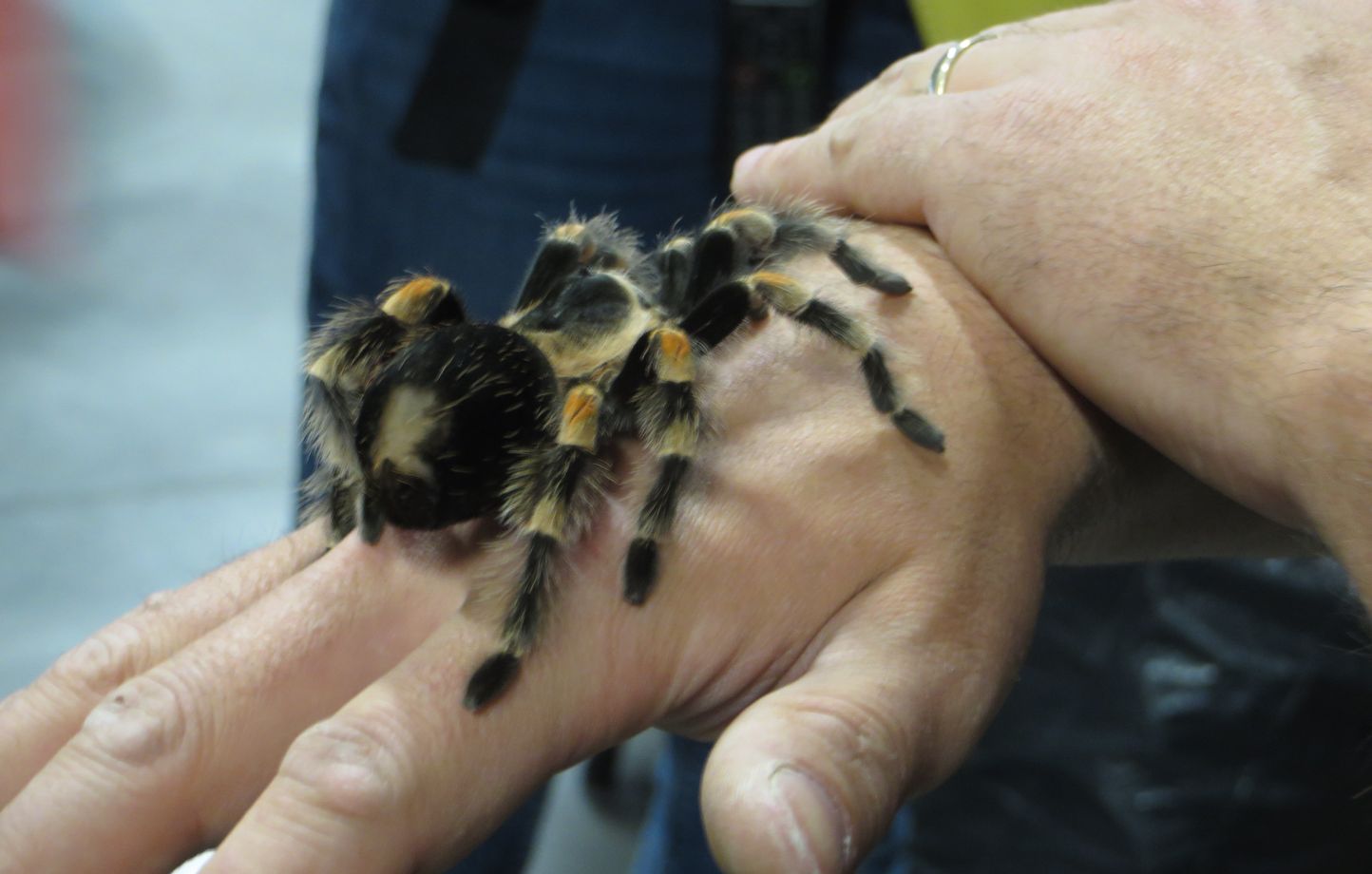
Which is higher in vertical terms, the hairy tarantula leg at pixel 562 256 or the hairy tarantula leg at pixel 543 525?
the hairy tarantula leg at pixel 562 256

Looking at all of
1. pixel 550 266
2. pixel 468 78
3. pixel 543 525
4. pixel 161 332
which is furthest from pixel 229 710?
pixel 161 332

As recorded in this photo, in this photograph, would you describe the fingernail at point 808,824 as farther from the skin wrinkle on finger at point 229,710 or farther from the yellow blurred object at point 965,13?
the yellow blurred object at point 965,13

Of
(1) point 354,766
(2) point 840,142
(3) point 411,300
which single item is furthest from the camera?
(2) point 840,142

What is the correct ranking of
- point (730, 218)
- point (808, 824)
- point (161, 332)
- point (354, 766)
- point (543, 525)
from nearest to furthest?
point (808, 824), point (354, 766), point (543, 525), point (730, 218), point (161, 332)

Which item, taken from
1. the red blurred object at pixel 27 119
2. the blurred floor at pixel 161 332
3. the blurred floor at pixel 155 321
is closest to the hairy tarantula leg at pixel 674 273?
the blurred floor at pixel 161 332

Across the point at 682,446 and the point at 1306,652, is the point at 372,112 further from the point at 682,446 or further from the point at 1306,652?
the point at 1306,652

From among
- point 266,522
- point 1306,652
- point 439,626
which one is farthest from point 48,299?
point 1306,652

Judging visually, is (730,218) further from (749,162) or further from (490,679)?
(490,679)
